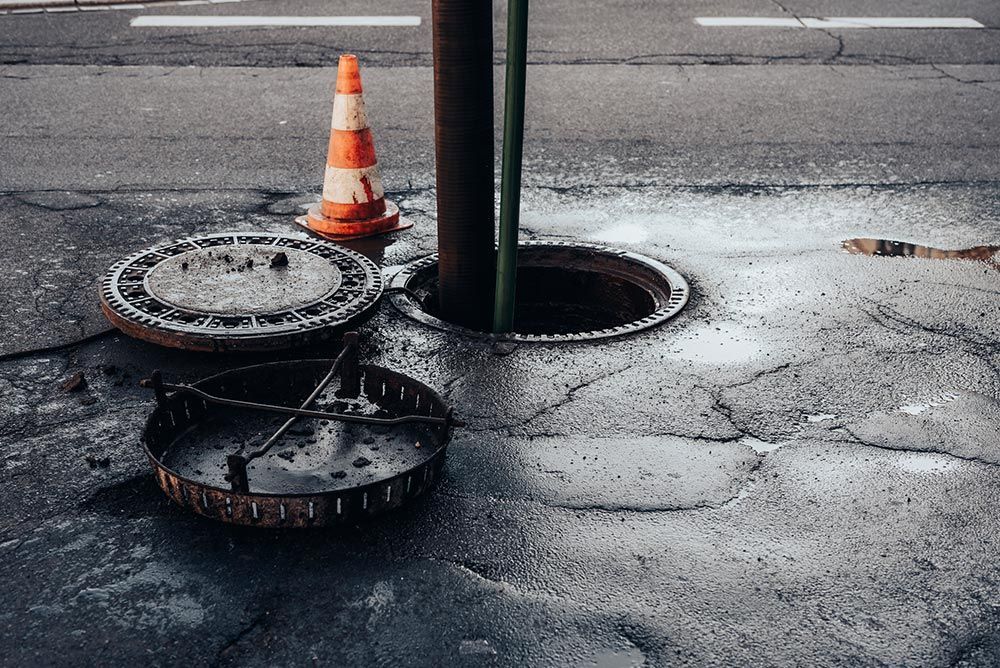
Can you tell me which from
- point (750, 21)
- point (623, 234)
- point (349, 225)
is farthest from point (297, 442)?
point (750, 21)

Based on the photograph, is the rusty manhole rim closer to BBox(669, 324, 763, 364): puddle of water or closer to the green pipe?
the green pipe

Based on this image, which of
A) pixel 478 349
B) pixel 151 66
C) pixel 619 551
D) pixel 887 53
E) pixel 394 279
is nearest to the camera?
pixel 619 551

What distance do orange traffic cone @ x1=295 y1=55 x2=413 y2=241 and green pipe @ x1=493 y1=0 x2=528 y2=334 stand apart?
1.25m

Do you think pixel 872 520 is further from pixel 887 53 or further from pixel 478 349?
pixel 887 53

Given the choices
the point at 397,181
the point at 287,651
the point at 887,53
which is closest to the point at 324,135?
the point at 397,181

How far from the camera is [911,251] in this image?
211 inches

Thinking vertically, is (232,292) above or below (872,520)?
above

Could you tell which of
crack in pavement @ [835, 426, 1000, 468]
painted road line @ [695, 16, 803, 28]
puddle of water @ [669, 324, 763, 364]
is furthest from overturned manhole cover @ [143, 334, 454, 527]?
painted road line @ [695, 16, 803, 28]

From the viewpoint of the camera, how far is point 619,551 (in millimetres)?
2992

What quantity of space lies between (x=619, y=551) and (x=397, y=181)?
12.1 ft

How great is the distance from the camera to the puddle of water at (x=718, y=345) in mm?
4156

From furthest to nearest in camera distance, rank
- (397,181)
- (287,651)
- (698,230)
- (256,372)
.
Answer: (397,181), (698,230), (256,372), (287,651)

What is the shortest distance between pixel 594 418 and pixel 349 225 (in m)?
2.17

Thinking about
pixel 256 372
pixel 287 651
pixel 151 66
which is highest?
pixel 151 66
